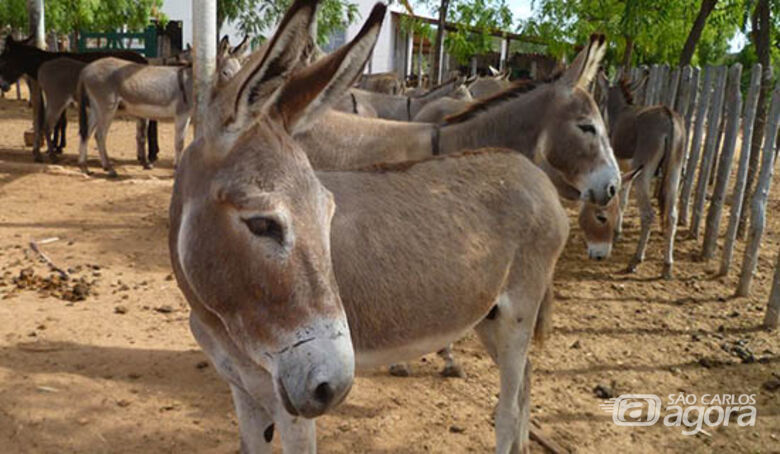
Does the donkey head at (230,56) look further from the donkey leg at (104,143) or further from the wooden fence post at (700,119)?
the wooden fence post at (700,119)

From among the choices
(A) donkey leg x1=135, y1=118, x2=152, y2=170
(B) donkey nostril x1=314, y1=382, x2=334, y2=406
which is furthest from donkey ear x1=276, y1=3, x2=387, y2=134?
(A) donkey leg x1=135, y1=118, x2=152, y2=170

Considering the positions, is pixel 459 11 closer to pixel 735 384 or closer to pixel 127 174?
pixel 127 174

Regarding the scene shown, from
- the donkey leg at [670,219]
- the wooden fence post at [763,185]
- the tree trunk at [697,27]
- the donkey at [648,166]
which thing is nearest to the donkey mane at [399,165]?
the donkey at [648,166]

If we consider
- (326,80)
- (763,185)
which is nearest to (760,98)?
(763,185)

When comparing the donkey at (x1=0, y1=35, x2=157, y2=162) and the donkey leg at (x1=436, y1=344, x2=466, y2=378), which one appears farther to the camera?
the donkey at (x1=0, y1=35, x2=157, y2=162)

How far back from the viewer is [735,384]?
14.8 feet

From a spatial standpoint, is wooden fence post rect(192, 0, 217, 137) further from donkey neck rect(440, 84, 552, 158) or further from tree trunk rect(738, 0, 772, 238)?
tree trunk rect(738, 0, 772, 238)

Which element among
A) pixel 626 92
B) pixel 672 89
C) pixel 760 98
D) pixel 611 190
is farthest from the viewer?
pixel 672 89

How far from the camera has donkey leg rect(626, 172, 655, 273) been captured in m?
7.25

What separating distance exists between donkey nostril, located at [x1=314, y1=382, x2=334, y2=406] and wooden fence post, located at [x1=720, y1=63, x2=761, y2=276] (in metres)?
6.50

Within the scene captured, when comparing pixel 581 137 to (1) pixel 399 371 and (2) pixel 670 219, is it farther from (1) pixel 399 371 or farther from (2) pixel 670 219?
(2) pixel 670 219

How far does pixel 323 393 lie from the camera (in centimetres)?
151

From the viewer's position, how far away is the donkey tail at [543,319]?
3.24 m

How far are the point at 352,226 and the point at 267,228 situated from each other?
872 mm
